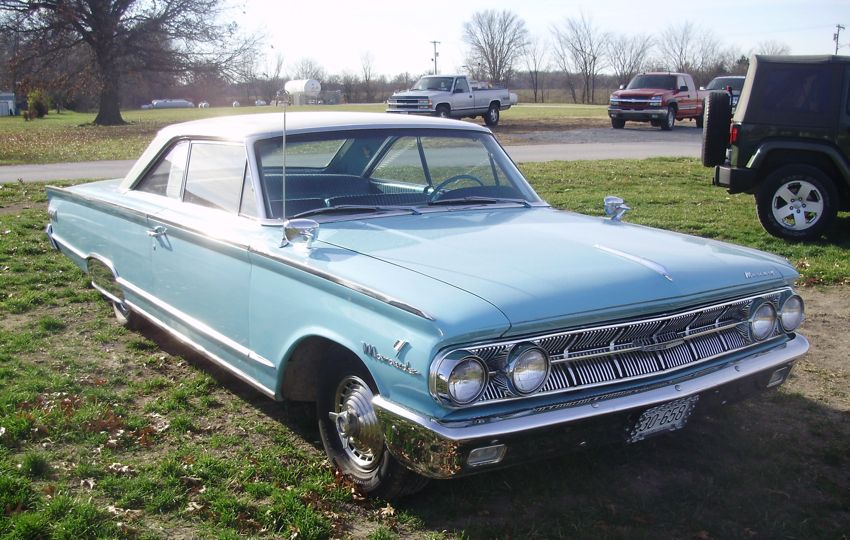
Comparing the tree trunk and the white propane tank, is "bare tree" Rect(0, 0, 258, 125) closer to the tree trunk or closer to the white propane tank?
the tree trunk

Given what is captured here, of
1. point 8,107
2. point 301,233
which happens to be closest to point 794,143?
point 301,233

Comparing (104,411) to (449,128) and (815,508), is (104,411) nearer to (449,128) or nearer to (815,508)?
(449,128)

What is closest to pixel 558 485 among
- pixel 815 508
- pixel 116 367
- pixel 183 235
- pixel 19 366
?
pixel 815 508

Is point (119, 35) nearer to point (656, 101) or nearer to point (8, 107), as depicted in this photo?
point (656, 101)

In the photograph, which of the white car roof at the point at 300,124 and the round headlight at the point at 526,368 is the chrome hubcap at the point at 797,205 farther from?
the round headlight at the point at 526,368

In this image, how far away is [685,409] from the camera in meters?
3.34

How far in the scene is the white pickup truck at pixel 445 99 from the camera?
27.2m

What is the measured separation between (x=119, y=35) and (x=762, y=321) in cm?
3461

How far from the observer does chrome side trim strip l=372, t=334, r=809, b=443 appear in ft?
9.32

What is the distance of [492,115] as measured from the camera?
3075cm

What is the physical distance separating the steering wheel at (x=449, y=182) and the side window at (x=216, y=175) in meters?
1.02

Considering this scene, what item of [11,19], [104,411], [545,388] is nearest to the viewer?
[545,388]

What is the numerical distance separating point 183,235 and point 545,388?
2.36m

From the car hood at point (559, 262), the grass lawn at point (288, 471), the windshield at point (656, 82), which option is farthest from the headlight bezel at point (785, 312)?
the windshield at point (656, 82)
